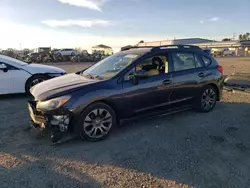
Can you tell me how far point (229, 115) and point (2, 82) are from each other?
20.7 feet

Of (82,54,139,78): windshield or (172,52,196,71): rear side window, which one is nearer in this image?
(82,54,139,78): windshield

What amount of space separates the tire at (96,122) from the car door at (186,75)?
1512 millimetres

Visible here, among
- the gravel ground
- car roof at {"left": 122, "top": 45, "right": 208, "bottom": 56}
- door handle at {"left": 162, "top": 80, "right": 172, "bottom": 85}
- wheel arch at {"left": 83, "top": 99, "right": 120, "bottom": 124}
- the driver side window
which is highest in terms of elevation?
car roof at {"left": 122, "top": 45, "right": 208, "bottom": 56}

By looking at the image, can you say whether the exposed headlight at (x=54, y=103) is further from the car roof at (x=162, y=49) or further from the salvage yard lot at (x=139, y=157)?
the car roof at (x=162, y=49)

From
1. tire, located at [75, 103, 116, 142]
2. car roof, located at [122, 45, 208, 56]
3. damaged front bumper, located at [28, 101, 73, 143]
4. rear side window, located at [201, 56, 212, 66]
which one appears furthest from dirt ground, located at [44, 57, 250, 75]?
damaged front bumper, located at [28, 101, 73, 143]

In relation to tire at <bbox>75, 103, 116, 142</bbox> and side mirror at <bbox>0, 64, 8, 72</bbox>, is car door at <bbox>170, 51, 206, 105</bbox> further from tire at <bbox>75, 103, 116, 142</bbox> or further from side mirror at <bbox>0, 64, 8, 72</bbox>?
side mirror at <bbox>0, 64, 8, 72</bbox>

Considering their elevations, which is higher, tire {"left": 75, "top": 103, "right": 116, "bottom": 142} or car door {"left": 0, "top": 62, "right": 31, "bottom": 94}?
car door {"left": 0, "top": 62, "right": 31, "bottom": 94}

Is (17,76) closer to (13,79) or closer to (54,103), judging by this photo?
(13,79)

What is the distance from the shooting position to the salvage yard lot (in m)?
2.78

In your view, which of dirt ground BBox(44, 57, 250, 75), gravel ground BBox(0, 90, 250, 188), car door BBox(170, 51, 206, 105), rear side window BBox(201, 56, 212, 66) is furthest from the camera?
dirt ground BBox(44, 57, 250, 75)

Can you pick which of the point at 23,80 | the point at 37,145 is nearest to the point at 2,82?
the point at 23,80

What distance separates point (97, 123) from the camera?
3814mm

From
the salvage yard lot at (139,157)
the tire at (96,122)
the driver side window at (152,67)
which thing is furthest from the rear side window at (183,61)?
the tire at (96,122)

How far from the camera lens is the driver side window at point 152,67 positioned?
163 inches
